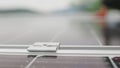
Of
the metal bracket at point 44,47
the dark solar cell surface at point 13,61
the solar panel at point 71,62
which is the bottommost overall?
the solar panel at point 71,62

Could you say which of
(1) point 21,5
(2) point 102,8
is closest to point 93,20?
(2) point 102,8

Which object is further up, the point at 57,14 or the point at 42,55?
the point at 57,14

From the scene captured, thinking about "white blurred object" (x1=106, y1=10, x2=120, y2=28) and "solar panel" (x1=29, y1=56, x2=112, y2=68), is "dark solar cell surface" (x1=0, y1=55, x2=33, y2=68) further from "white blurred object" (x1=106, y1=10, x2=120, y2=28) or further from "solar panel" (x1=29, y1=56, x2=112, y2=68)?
"white blurred object" (x1=106, y1=10, x2=120, y2=28)

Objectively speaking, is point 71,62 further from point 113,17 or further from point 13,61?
point 113,17

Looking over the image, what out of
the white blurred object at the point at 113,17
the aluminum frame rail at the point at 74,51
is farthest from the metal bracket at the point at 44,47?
the white blurred object at the point at 113,17

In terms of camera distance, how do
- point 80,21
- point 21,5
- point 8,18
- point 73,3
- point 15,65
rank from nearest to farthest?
point 15,65 < point 73,3 < point 21,5 < point 8,18 < point 80,21

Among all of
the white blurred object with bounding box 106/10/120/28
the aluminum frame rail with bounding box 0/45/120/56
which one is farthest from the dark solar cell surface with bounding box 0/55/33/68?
the white blurred object with bounding box 106/10/120/28

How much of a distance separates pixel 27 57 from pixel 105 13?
107cm

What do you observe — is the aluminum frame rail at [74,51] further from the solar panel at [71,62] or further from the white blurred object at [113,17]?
the white blurred object at [113,17]

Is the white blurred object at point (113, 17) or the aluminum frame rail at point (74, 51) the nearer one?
the aluminum frame rail at point (74, 51)

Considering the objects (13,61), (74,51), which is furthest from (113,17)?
(13,61)

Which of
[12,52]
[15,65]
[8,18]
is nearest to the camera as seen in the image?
[15,65]

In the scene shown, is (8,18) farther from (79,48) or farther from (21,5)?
(79,48)

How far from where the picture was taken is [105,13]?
165 cm
